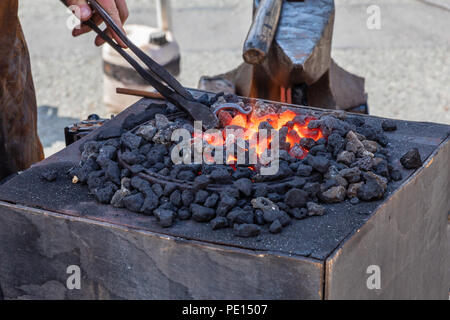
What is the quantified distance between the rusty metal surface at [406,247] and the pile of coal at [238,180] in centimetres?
10

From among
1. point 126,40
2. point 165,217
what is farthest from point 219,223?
point 126,40

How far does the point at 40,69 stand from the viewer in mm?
5949

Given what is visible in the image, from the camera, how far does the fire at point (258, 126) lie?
6.98 feet

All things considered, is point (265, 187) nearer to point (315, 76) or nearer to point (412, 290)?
point (412, 290)

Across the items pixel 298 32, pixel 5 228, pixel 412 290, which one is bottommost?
pixel 412 290

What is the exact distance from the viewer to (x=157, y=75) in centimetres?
227

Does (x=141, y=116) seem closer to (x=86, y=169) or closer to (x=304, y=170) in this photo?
(x=86, y=169)

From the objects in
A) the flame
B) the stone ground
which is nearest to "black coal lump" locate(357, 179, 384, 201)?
the flame

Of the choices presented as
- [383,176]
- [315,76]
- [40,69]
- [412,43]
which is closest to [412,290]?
[383,176]

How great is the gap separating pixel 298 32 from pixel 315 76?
0.70ft

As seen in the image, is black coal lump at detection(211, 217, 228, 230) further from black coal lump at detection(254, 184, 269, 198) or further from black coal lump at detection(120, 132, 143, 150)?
black coal lump at detection(120, 132, 143, 150)

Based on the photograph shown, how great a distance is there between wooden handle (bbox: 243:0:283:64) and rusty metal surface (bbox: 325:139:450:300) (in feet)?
2.93

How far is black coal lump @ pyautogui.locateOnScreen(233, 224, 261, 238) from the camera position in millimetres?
1757

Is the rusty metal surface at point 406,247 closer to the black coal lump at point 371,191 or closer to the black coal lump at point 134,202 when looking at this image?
the black coal lump at point 371,191
